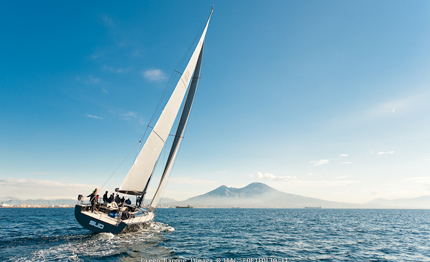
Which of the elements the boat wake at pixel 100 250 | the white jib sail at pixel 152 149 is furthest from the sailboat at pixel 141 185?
the boat wake at pixel 100 250

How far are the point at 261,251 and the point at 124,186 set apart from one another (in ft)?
32.6

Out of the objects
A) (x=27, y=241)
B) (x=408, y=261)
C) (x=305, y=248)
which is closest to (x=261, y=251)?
(x=305, y=248)

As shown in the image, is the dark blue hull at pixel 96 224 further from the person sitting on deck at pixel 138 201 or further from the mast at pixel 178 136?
the mast at pixel 178 136

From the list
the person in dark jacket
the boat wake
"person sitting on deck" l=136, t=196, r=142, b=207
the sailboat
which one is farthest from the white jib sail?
the boat wake

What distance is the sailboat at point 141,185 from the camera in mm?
12672

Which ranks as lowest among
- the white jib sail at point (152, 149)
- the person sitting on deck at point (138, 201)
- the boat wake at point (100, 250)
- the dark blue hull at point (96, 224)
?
the boat wake at point (100, 250)

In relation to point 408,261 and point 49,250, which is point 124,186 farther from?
point 408,261

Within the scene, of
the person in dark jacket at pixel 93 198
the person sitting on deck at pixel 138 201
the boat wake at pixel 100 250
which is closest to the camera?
the boat wake at pixel 100 250

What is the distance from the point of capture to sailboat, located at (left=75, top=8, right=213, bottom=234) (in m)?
12.7

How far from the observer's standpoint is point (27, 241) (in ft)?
42.1

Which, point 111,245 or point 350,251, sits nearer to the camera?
point 111,245

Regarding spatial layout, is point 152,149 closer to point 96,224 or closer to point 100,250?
point 96,224

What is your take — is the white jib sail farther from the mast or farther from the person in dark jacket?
the mast

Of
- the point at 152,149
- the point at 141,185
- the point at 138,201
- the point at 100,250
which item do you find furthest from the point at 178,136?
the point at 100,250
